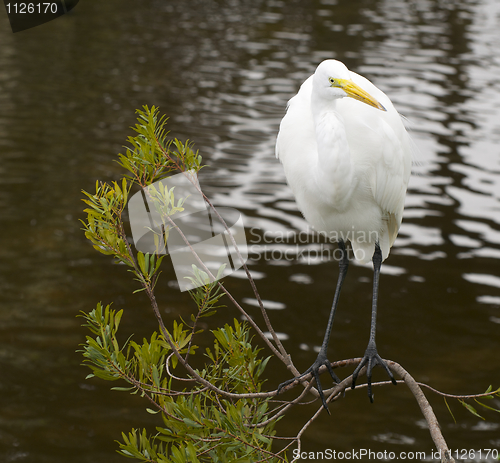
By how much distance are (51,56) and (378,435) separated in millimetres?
11391

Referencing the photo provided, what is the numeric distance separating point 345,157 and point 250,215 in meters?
4.59

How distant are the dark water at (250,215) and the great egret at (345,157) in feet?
6.74

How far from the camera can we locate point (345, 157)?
2594 millimetres

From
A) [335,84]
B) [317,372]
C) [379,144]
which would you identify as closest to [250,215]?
[379,144]

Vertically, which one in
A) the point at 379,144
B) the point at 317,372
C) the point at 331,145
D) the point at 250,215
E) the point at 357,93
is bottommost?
the point at 250,215

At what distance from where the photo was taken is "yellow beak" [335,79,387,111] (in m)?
2.42

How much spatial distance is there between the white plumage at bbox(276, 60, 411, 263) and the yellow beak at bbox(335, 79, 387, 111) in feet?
0.05

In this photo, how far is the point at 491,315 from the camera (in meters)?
5.67

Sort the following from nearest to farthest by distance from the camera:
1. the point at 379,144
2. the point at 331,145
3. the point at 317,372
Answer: the point at 331,145 → the point at 317,372 → the point at 379,144

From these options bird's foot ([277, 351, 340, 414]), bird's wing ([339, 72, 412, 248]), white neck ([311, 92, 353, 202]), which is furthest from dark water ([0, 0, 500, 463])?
white neck ([311, 92, 353, 202])

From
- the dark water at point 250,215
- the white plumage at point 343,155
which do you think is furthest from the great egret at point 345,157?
the dark water at point 250,215

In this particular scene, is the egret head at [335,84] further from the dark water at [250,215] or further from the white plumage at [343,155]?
the dark water at [250,215]

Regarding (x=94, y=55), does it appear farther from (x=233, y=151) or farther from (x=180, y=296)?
(x=180, y=296)

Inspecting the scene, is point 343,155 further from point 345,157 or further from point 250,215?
point 250,215
